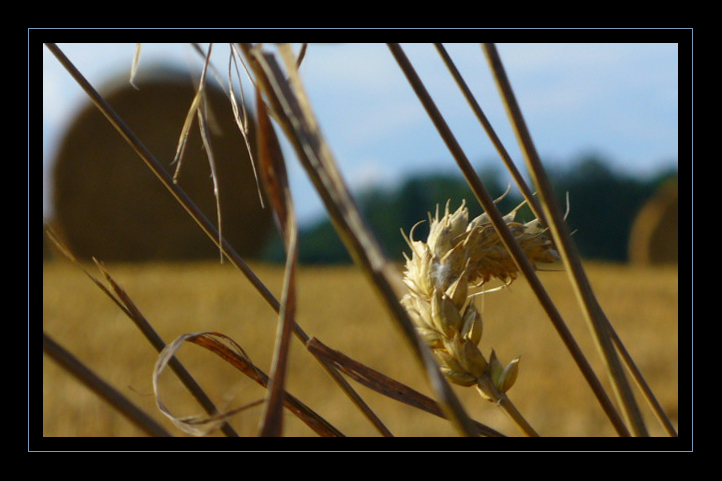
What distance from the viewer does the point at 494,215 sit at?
0.98 feet

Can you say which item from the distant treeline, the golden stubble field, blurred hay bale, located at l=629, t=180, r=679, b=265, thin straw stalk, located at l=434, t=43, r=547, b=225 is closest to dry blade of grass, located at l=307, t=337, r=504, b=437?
thin straw stalk, located at l=434, t=43, r=547, b=225

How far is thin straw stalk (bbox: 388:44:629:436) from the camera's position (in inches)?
11.4

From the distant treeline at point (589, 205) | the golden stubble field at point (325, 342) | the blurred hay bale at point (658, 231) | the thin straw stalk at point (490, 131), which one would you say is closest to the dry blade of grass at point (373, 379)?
the thin straw stalk at point (490, 131)

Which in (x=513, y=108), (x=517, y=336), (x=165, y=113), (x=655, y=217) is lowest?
(x=517, y=336)

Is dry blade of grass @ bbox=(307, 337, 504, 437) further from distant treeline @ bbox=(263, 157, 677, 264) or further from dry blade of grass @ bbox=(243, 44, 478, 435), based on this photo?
distant treeline @ bbox=(263, 157, 677, 264)

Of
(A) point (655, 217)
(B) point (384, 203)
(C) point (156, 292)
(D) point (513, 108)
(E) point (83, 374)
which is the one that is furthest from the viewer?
(B) point (384, 203)

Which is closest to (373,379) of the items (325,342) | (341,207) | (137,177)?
(341,207)

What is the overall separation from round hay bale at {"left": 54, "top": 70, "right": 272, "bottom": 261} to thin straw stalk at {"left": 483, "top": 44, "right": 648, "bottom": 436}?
4832 millimetres

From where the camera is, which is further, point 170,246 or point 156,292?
point 170,246

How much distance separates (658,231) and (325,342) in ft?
12.1

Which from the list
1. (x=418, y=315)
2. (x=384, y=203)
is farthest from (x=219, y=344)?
(x=384, y=203)

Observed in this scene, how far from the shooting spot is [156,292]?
13.0 ft

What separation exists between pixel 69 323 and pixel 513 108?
11.4 ft
